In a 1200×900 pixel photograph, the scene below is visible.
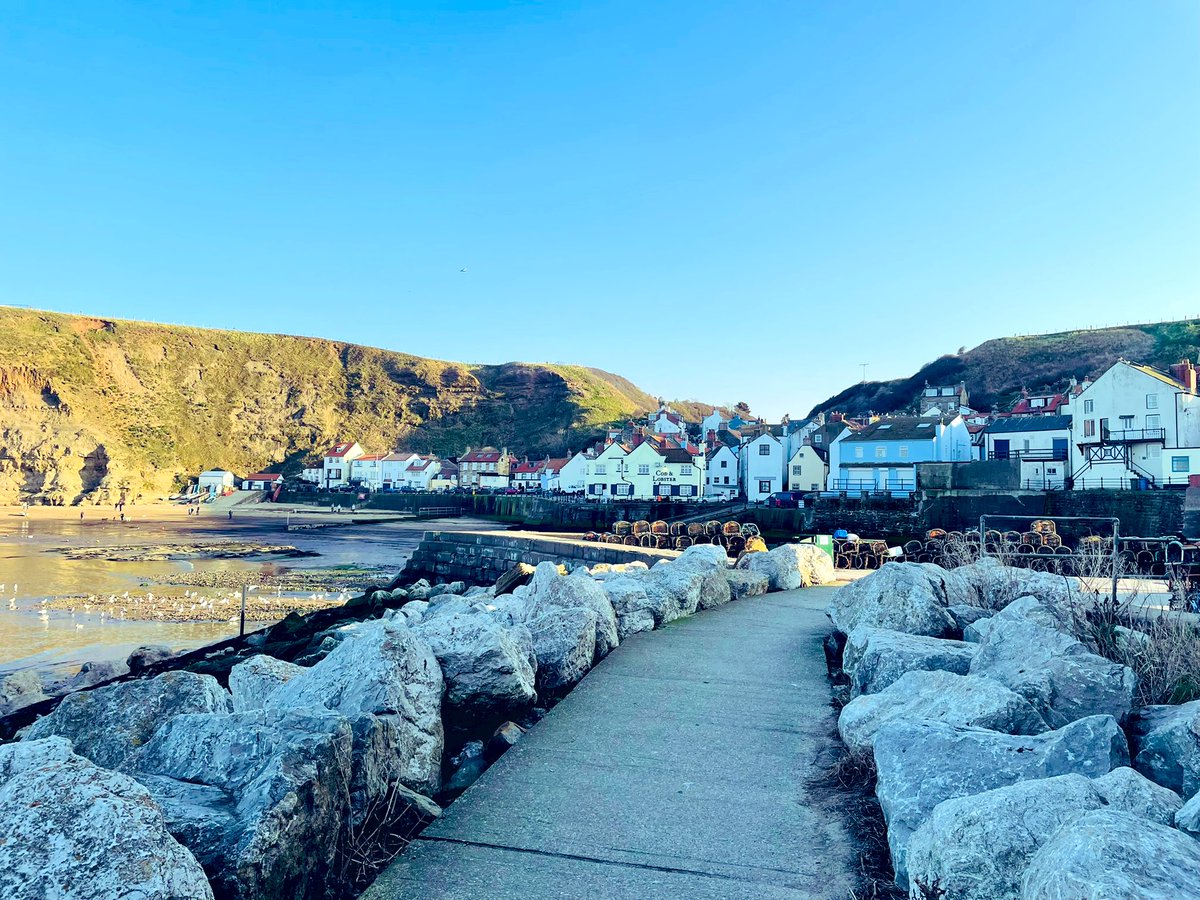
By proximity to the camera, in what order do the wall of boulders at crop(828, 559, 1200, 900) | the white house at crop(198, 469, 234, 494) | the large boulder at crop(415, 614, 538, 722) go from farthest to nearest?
the white house at crop(198, 469, 234, 494) < the large boulder at crop(415, 614, 538, 722) < the wall of boulders at crop(828, 559, 1200, 900)

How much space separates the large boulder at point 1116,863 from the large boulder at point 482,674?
3.95 metres

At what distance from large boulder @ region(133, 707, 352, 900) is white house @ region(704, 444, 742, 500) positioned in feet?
201

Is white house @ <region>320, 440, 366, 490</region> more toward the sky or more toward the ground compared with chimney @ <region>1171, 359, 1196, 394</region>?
more toward the ground

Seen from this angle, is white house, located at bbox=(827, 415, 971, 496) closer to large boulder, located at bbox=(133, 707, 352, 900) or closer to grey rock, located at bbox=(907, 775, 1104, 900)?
grey rock, located at bbox=(907, 775, 1104, 900)

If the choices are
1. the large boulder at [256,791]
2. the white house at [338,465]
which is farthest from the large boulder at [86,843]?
the white house at [338,465]

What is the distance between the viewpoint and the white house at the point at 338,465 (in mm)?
114125

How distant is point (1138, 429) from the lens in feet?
139

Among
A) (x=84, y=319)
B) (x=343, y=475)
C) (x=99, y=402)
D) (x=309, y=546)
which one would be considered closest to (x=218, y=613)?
(x=309, y=546)

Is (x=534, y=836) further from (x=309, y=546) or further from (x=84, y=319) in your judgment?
(x=84, y=319)

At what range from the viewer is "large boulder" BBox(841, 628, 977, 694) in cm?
561

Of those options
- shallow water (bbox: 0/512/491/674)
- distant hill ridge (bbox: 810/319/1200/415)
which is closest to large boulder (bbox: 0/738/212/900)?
shallow water (bbox: 0/512/491/674)

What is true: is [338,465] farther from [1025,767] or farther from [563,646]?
[1025,767]

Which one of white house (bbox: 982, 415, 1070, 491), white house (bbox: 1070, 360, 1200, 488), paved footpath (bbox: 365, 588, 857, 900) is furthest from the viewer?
white house (bbox: 982, 415, 1070, 491)

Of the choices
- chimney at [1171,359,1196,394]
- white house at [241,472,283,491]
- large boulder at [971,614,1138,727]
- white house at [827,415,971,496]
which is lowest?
white house at [241,472,283,491]
